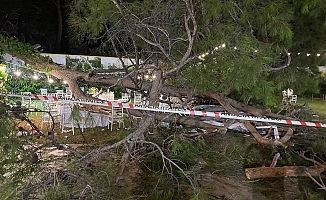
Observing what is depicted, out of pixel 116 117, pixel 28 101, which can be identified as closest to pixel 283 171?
pixel 116 117

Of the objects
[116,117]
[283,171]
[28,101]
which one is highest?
[28,101]

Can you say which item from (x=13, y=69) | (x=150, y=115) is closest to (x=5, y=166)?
(x=150, y=115)

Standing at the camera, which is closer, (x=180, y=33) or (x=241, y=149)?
(x=180, y=33)

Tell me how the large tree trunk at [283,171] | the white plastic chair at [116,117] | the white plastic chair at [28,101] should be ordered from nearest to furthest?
the white plastic chair at [28,101], the large tree trunk at [283,171], the white plastic chair at [116,117]

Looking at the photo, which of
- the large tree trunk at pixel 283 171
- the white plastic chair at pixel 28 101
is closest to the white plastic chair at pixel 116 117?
the white plastic chair at pixel 28 101

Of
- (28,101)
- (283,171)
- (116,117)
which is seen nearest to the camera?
(283,171)

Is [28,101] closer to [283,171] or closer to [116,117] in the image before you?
[116,117]

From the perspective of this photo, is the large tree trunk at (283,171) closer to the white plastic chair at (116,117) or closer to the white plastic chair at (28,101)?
the white plastic chair at (28,101)

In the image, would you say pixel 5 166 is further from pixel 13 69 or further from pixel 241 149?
pixel 13 69

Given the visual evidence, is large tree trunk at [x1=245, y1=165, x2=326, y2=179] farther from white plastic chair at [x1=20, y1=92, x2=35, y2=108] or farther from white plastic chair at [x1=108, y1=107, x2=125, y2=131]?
white plastic chair at [x1=108, y1=107, x2=125, y2=131]

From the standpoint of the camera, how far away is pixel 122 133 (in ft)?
13.0

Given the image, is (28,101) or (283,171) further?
(28,101)

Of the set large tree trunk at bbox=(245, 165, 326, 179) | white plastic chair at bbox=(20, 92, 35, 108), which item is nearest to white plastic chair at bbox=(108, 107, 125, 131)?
white plastic chair at bbox=(20, 92, 35, 108)

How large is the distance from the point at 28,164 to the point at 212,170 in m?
2.71
